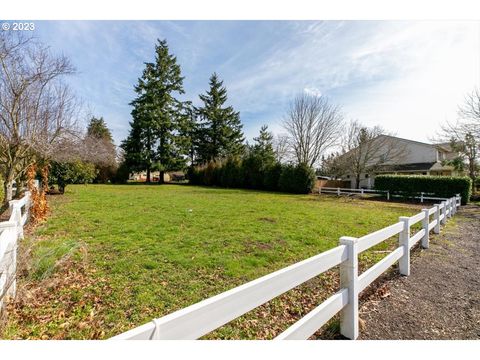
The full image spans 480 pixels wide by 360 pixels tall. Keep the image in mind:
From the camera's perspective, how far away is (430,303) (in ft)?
9.89

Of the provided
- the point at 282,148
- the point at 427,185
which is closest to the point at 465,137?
the point at 427,185

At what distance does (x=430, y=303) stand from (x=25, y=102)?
10919 mm

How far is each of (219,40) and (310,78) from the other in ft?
6.78

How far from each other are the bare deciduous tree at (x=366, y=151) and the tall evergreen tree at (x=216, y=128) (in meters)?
15.0

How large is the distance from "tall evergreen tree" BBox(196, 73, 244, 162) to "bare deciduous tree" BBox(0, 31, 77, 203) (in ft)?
93.1

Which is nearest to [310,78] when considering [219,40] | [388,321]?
[219,40]

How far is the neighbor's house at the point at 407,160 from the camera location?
27.9 meters

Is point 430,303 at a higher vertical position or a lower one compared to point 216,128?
lower

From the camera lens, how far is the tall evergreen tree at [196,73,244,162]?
36.8 m

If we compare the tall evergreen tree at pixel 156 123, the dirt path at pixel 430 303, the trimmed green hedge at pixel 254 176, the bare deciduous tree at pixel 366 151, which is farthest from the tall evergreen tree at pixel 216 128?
the dirt path at pixel 430 303

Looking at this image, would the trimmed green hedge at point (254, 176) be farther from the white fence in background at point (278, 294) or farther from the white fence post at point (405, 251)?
the white fence in background at point (278, 294)

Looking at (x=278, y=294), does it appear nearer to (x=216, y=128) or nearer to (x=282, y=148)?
(x=282, y=148)

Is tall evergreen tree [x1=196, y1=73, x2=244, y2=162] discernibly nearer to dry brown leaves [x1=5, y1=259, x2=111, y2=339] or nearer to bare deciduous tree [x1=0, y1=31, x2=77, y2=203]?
bare deciduous tree [x1=0, y1=31, x2=77, y2=203]

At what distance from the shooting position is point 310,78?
4.91 meters
